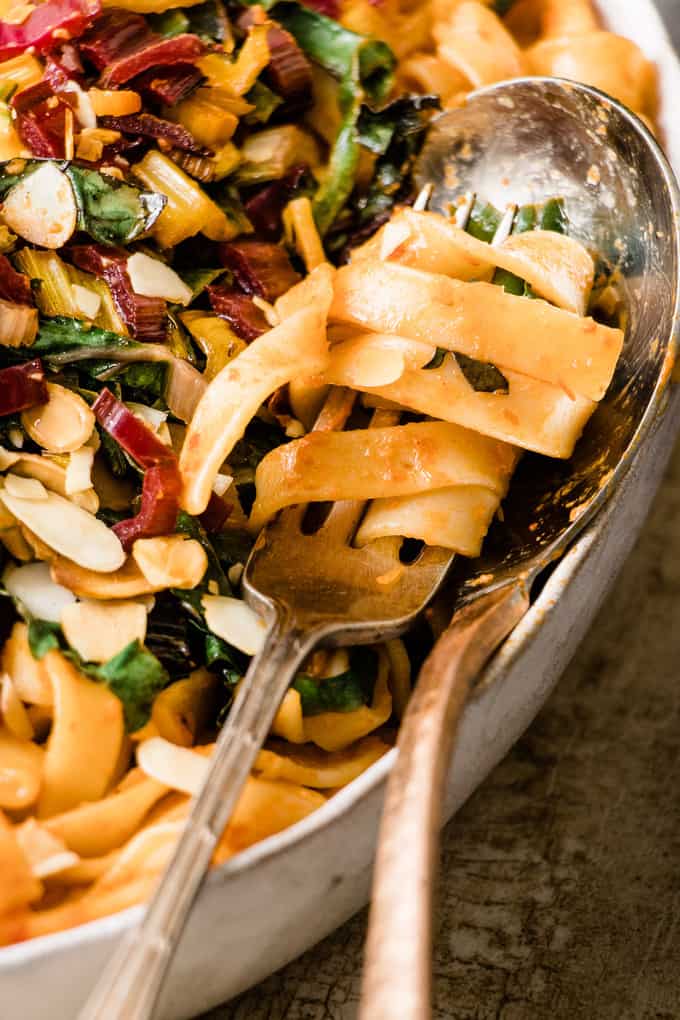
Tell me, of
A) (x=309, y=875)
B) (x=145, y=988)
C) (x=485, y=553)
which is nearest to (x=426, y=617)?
(x=485, y=553)

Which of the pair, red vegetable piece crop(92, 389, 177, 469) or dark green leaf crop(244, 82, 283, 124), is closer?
red vegetable piece crop(92, 389, 177, 469)

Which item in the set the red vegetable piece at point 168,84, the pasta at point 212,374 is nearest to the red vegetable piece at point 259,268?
the pasta at point 212,374

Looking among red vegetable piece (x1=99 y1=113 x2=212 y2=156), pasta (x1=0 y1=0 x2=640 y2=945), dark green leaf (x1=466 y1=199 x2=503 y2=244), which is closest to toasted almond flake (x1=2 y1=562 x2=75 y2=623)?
pasta (x1=0 y1=0 x2=640 y2=945)

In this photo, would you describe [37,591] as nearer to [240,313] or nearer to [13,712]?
[13,712]

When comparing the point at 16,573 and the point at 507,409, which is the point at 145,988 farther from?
the point at 507,409

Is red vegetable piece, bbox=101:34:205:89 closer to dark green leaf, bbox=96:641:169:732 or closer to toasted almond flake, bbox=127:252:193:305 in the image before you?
toasted almond flake, bbox=127:252:193:305
